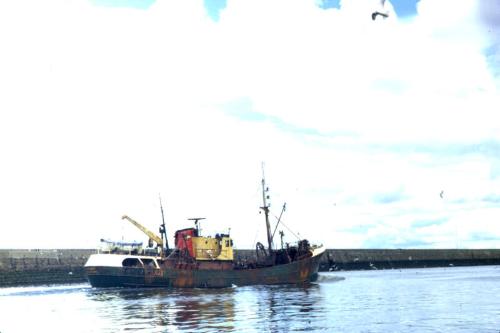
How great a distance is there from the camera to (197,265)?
60.5 m

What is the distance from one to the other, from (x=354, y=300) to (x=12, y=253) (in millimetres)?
46841

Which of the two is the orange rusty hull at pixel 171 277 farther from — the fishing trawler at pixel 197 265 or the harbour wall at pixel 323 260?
the harbour wall at pixel 323 260

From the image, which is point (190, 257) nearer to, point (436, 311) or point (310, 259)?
point (310, 259)

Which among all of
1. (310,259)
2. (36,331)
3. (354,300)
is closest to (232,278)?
(310,259)

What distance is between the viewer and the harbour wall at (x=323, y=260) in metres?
70.4

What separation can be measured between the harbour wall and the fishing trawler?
1509 centimetres

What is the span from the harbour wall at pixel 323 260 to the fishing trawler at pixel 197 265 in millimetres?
15088

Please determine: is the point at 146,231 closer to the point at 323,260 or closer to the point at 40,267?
the point at 40,267

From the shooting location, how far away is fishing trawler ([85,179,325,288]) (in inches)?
2324

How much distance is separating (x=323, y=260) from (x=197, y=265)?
174 feet

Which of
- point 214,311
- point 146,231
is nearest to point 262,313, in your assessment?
point 214,311

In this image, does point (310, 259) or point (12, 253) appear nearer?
point (310, 259)

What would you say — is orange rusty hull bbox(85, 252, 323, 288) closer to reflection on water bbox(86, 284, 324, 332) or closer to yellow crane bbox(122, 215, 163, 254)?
yellow crane bbox(122, 215, 163, 254)

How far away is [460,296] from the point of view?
44938 mm
